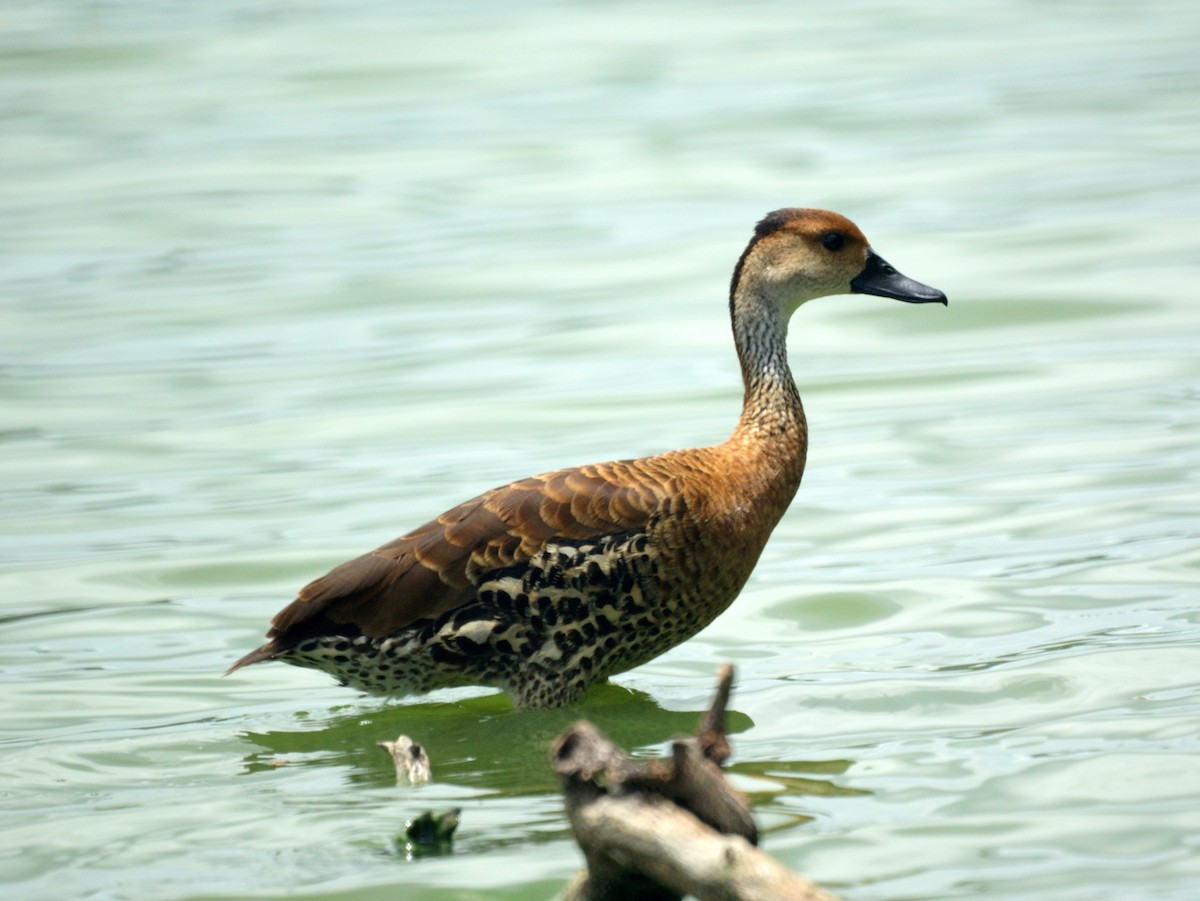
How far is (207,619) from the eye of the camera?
9.35 m

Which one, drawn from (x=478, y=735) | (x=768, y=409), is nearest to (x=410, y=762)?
(x=478, y=735)

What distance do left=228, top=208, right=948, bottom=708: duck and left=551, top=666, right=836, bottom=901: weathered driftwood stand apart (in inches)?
116

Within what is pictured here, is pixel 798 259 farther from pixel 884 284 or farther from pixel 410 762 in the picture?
pixel 410 762

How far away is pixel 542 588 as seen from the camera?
287 inches

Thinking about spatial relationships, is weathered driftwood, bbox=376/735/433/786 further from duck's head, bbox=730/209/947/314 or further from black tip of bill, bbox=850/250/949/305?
black tip of bill, bbox=850/250/949/305

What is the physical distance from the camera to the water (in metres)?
6.29

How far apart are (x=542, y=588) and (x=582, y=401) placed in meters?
5.61

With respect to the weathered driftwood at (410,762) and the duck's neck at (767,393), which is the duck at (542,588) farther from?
the weathered driftwood at (410,762)

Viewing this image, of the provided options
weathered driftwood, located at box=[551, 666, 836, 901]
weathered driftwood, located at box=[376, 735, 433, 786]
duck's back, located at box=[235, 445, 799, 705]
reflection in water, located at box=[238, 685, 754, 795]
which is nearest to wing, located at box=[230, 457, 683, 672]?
duck's back, located at box=[235, 445, 799, 705]

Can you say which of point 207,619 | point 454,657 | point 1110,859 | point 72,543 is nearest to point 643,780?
point 1110,859

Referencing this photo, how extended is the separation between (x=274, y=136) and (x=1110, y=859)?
16.6 metres

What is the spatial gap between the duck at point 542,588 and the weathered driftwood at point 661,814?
116 inches

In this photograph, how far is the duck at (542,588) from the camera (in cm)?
731

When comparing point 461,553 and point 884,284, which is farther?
point 884,284
